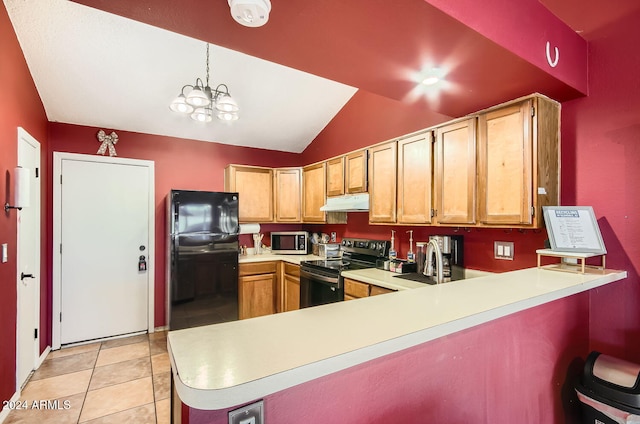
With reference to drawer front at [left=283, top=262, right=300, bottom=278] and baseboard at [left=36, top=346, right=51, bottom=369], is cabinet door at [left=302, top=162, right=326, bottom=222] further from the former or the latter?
baseboard at [left=36, top=346, right=51, bottom=369]

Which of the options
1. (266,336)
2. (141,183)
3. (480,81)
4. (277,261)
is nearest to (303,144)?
(277,261)

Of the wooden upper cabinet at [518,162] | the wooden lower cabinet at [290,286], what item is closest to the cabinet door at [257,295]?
the wooden lower cabinet at [290,286]

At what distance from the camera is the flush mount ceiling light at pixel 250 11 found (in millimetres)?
1022

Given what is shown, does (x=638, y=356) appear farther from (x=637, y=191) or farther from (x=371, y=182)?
(x=371, y=182)

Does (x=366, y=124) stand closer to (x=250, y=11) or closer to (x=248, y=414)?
(x=250, y=11)

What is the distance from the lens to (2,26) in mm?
2055

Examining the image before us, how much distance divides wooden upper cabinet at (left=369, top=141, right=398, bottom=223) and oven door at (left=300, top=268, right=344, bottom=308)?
0.74m

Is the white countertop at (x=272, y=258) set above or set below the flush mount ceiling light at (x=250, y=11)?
below

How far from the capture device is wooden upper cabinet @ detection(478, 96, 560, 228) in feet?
5.99

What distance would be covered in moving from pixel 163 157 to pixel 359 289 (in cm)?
302

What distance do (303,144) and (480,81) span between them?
324 centimetres

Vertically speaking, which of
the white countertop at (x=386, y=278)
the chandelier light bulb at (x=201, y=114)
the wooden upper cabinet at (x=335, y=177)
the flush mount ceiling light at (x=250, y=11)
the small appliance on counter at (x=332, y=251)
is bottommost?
the white countertop at (x=386, y=278)

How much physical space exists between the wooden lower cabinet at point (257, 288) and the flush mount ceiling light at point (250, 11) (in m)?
3.05

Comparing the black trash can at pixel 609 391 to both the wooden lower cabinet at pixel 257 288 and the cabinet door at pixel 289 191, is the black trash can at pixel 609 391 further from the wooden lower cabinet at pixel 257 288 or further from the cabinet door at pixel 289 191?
the cabinet door at pixel 289 191
